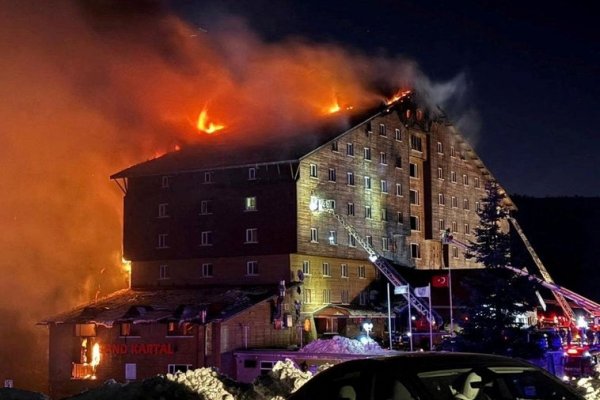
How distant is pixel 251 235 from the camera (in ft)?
193

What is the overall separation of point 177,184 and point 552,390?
55410 mm

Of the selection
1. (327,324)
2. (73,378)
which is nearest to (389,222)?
(327,324)

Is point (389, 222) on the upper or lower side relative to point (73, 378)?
upper

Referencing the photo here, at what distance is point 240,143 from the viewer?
64.4 meters

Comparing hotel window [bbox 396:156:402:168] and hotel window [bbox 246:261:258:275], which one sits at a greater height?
hotel window [bbox 396:156:402:168]

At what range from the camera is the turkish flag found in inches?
2392

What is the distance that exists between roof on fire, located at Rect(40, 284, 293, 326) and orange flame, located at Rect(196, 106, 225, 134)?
19350 millimetres

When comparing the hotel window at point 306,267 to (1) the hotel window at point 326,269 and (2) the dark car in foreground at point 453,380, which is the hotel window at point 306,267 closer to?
(1) the hotel window at point 326,269

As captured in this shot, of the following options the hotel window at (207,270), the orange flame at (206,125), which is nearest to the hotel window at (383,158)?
the orange flame at (206,125)

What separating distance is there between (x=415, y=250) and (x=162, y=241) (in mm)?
21645

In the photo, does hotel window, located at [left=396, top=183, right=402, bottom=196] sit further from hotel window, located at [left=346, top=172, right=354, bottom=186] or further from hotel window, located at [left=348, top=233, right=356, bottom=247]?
hotel window, located at [left=348, top=233, right=356, bottom=247]

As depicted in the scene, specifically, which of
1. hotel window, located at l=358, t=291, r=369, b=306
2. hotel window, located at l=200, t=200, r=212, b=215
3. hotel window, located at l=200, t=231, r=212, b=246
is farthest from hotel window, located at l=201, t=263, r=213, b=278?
hotel window, located at l=358, t=291, r=369, b=306

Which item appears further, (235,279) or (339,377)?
(235,279)

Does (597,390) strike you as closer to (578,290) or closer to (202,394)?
(202,394)
